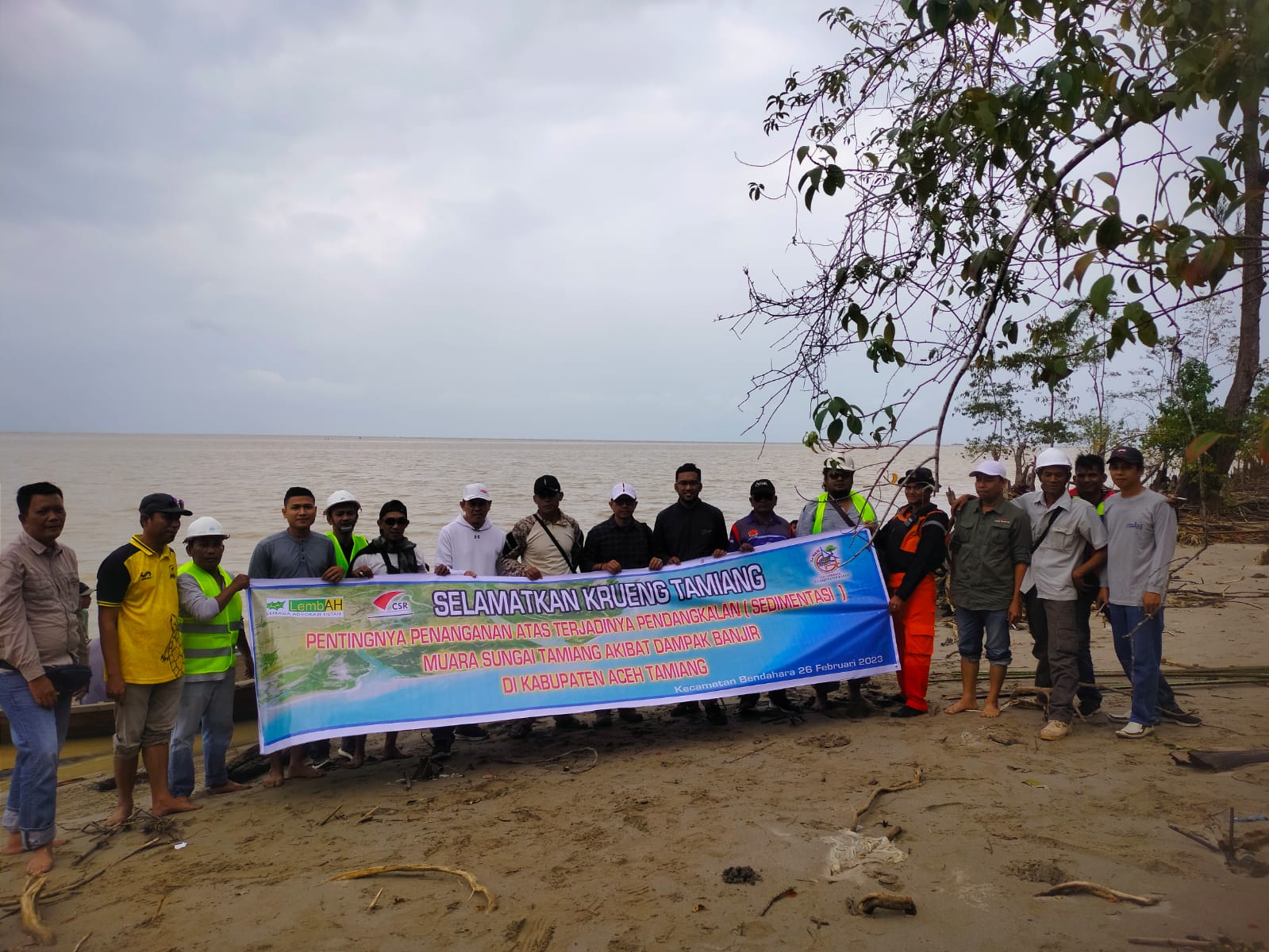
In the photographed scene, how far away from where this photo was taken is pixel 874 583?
20.4 ft

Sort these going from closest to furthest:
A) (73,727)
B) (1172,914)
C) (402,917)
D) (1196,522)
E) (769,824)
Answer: (1172,914)
(402,917)
(769,824)
(73,727)
(1196,522)

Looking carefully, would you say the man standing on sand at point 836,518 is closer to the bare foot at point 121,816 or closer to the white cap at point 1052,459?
the white cap at point 1052,459

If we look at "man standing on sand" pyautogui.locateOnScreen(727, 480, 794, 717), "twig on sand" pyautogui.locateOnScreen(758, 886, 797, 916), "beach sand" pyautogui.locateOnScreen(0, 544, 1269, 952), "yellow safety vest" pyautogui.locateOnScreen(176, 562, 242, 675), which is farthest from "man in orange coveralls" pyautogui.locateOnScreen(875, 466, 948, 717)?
"yellow safety vest" pyautogui.locateOnScreen(176, 562, 242, 675)

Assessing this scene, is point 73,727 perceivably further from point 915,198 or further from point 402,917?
point 915,198

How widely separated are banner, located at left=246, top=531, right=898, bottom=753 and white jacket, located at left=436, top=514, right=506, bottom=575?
36 centimetres

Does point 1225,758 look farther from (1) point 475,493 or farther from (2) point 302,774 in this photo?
(2) point 302,774

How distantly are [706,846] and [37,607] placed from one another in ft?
11.7

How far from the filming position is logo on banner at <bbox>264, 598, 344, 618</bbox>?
5.22 m

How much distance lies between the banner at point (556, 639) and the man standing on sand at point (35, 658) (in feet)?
3.42

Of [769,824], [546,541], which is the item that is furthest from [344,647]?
[769,824]

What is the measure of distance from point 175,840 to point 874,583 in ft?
15.5

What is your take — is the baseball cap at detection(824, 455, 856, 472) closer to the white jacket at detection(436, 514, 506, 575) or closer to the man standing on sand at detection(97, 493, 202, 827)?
the white jacket at detection(436, 514, 506, 575)

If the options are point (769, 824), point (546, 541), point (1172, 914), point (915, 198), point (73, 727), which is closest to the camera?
point (1172, 914)

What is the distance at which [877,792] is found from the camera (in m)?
4.41
